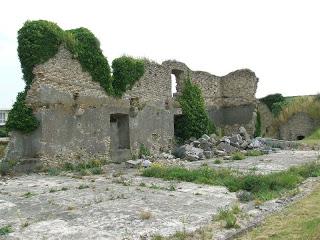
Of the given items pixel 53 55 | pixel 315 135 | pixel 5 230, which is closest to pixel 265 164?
pixel 53 55

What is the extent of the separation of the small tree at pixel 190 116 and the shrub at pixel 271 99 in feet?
33.1

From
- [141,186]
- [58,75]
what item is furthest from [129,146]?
[141,186]

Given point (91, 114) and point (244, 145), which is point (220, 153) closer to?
point (244, 145)

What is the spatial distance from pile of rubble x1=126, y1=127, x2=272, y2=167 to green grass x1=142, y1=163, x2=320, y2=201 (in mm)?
2696

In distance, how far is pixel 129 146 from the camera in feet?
54.3

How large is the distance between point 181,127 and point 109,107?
211 inches

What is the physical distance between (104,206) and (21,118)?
623 centimetres

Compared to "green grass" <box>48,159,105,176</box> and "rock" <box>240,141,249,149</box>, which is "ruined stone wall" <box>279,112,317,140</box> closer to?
"rock" <box>240,141,249,149</box>

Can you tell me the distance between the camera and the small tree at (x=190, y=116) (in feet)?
66.2

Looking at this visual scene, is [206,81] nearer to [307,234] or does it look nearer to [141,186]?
[141,186]

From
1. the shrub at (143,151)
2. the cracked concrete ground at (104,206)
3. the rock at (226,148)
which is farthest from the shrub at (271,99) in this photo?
the cracked concrete ground at (104,206)

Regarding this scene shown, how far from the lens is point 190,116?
66.3ft

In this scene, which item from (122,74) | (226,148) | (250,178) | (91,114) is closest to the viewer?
(250,178)

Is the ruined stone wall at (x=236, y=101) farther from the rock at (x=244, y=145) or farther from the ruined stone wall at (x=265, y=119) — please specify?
the rock at (x=244, y=145)
